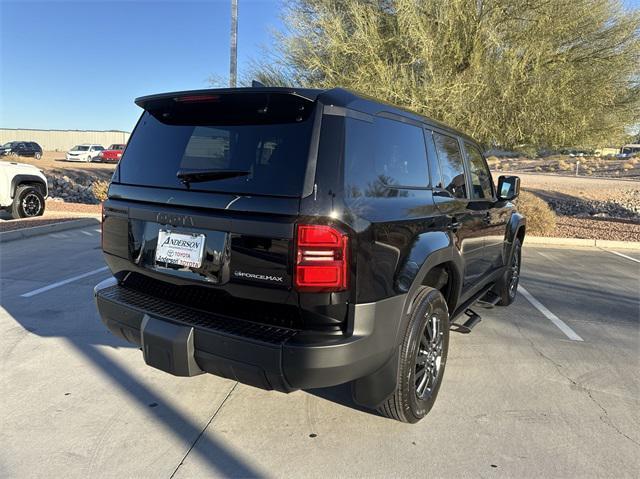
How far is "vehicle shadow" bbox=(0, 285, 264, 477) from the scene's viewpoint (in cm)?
265

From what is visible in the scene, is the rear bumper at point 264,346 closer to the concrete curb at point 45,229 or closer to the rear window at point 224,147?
the rear window at point 224,147

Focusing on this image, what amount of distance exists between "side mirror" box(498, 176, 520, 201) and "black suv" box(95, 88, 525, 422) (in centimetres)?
218

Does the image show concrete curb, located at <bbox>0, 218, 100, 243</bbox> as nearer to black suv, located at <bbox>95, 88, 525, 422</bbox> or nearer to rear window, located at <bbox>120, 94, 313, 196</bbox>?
black suv, located at <bbox>95, 88, 525, 422</bbox>

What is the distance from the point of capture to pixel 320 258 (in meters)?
2.30

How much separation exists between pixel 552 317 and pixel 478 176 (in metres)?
2.01

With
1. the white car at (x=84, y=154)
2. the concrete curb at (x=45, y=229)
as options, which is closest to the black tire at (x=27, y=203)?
the concrete curb at (x=45, y=229)

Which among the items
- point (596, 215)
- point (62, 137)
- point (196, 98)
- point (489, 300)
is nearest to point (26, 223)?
point (196, 98)

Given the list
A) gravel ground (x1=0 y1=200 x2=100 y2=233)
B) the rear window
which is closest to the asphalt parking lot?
the rear window

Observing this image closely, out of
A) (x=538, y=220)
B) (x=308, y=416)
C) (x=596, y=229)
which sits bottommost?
(x=308, y=416)

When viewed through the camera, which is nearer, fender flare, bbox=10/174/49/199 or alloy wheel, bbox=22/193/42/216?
fender flare, bbox=10/174/49/199

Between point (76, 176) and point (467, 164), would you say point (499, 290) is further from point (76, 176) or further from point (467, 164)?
point (76, 176)

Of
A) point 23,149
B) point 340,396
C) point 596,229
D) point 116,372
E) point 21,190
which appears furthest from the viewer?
point 23,149

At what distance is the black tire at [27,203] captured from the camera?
34.1 feet

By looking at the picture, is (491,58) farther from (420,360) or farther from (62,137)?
(62,137)
